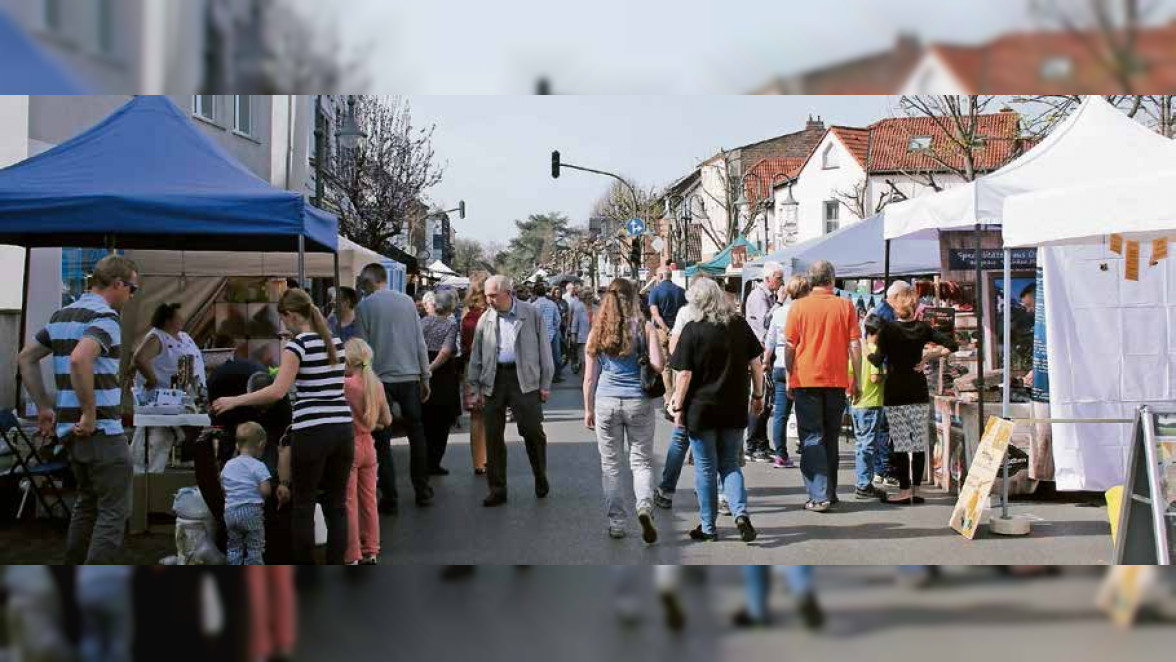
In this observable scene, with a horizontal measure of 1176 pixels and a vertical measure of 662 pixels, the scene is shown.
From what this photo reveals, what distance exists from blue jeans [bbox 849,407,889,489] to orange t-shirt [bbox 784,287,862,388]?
60cm

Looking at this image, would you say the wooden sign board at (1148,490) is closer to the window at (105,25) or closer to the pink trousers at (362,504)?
the pink trousers at (362,504)

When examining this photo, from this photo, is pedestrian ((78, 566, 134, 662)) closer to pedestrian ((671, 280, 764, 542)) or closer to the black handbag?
the black handbag

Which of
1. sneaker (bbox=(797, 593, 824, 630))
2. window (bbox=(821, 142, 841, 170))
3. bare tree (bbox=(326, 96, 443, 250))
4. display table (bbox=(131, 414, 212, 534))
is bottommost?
sneaker (bbox=(797, 593, 824, 630))

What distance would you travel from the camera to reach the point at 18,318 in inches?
433

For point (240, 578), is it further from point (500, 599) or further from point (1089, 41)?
point (1089, 41)

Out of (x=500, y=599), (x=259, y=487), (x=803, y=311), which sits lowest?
(x=500, y=599)

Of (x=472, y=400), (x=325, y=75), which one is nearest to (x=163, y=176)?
(x=472, y=400)

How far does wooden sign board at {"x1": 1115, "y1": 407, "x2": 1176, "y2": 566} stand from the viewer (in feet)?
18.6

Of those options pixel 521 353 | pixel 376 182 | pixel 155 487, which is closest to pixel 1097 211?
pixel 521 353

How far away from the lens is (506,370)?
884 centimetres

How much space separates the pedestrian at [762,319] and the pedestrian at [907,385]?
191 centimetres

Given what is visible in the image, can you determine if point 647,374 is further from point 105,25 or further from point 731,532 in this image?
point 105,25

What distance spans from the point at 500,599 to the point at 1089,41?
4.62m

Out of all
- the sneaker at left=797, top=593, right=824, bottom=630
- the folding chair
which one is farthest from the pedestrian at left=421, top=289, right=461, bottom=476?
the sneaker at left=797, top=593, right=824, bottom=630
